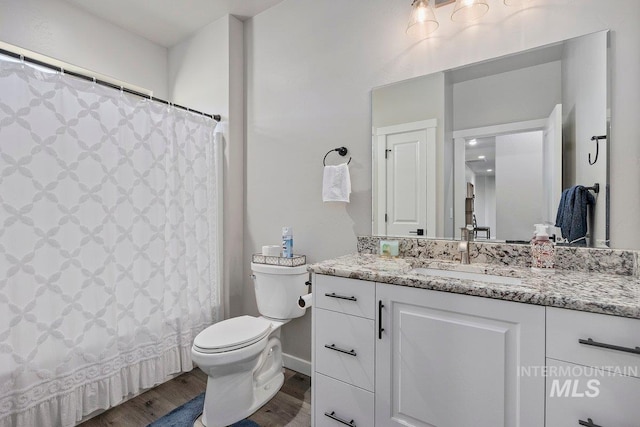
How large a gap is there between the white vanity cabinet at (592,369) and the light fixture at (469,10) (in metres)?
1.38

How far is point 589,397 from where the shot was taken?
0.87 metres

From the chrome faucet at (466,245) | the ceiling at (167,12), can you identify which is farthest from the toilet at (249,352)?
the ceiling at (167,12)

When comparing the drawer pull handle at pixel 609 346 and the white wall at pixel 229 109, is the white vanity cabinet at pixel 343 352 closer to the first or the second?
the drawer pull handle at pixel 609 346

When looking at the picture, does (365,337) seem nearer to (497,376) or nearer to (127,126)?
(497,376)

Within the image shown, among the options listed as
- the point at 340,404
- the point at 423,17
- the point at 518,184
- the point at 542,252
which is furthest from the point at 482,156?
the point at 340,404

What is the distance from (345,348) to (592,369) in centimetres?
82

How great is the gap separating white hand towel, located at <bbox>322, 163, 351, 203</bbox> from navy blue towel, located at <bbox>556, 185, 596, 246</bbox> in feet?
3.40

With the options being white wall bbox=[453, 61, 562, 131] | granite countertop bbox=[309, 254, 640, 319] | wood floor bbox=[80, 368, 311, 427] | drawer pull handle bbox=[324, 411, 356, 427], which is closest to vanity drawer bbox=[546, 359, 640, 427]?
granite countertop bbox=[309, 254, 640, 319]

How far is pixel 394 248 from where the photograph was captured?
166 cm

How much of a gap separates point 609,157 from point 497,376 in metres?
0.99

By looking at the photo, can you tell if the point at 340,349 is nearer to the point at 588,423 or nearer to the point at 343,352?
the point at 343,352

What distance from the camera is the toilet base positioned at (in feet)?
5.44

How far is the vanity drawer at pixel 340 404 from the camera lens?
4.19 feet

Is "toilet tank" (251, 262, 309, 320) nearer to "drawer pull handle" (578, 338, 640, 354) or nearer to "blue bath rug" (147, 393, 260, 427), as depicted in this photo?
"blue bath rug" (147, 393, 260, 427)
